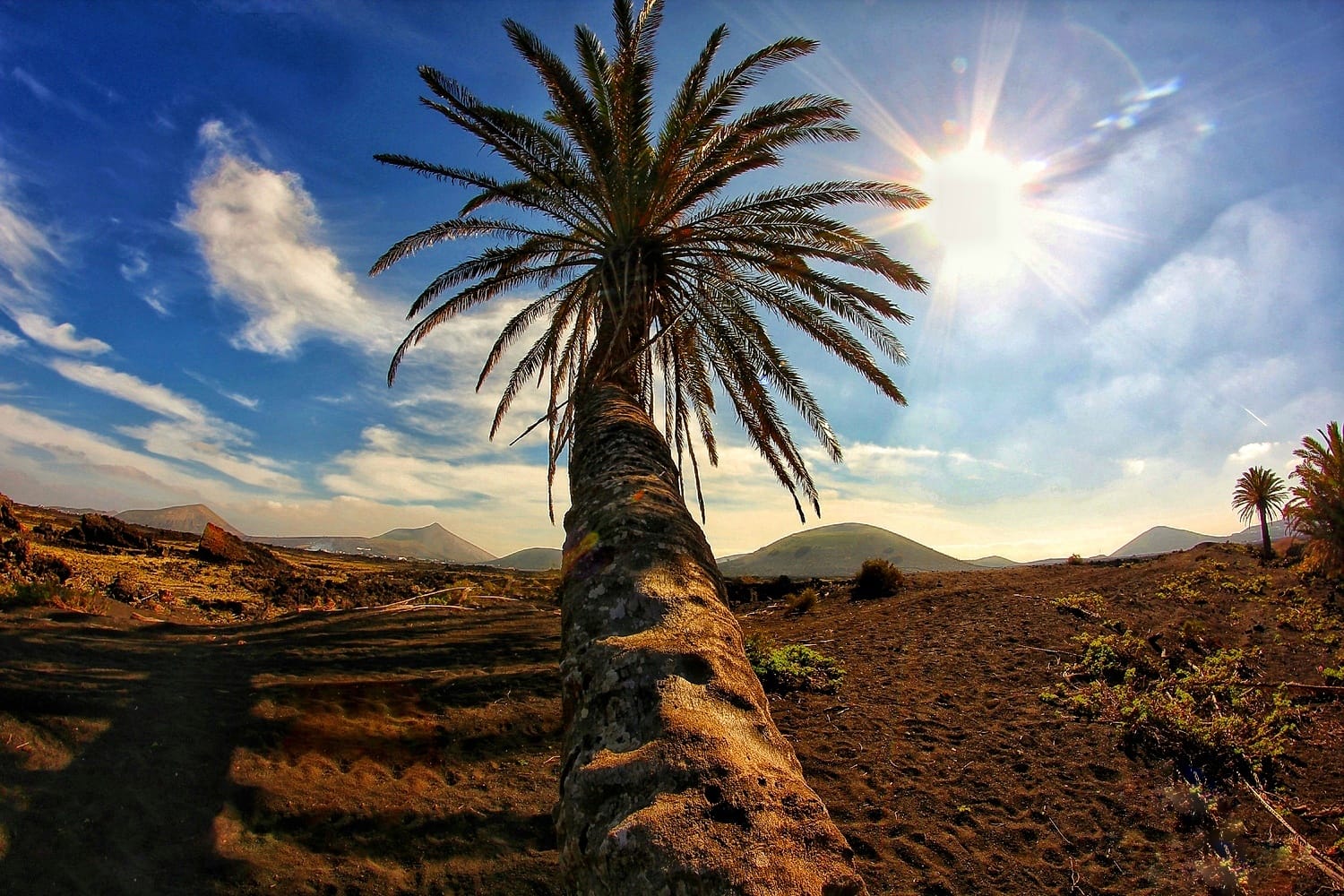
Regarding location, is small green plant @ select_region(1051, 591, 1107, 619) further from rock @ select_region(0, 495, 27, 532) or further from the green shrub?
rock @ select_region(0, 495, 27, 532)

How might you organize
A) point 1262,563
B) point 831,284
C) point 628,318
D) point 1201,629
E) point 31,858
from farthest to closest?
point 1262,563 < point 831,284 < point 1201,629 < point 628,318 < point 31,858

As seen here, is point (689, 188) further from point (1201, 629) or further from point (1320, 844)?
point (1201, 629)

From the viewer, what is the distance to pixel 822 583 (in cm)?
1709

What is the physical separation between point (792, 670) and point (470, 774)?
12.3ft

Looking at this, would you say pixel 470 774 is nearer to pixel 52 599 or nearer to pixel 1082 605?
pixel 52 599

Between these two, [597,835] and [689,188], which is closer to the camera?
[597,835]

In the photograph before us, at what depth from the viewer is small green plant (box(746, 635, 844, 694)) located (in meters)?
6.54

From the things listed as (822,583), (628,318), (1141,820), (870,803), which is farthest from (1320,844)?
(822,583)

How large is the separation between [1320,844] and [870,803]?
296 centimetres

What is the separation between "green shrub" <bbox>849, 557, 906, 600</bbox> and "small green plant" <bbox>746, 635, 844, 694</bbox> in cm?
574

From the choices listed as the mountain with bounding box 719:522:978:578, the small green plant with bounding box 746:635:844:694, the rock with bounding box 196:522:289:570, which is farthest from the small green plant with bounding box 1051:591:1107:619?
the mountain with bounding box 719:522:978:578

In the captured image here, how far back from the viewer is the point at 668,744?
1727 millimetres

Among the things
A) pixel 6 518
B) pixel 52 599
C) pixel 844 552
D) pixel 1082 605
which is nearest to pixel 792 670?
pixel 1082 605

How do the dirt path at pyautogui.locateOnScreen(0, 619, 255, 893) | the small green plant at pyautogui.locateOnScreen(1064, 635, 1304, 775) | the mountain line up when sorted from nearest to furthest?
the dirt path at pyautogui.locateOnScreen(0, 619, 255, 893), the small green plant at pyautogui.locateOnScreen(1064, 635, 1304, 775), the mountain
